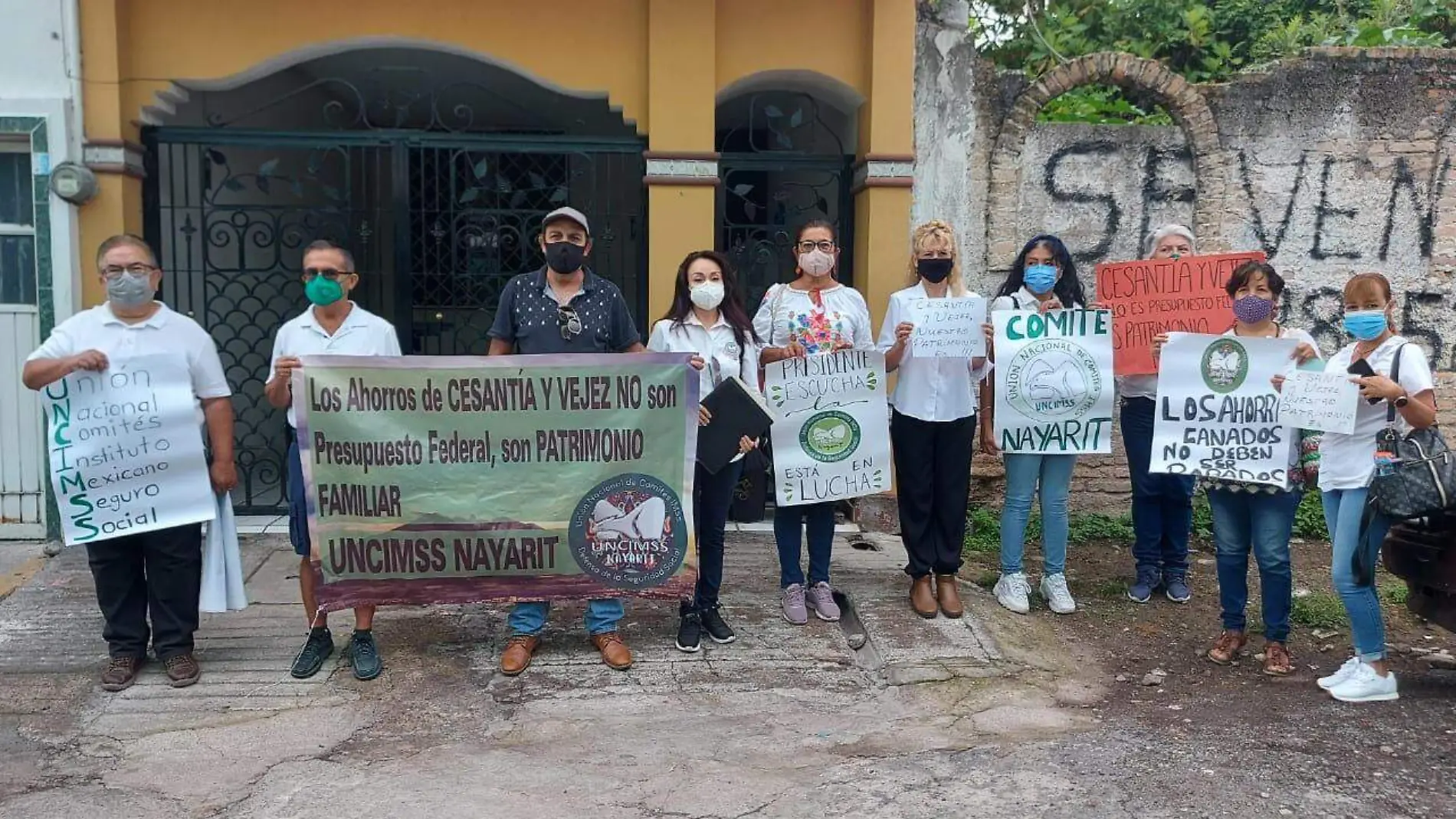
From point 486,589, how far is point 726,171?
3404mm

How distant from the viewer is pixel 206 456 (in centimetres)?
452

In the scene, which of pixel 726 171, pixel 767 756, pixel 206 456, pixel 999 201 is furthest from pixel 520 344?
pixel 999 201

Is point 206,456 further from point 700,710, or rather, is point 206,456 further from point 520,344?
point 700,710

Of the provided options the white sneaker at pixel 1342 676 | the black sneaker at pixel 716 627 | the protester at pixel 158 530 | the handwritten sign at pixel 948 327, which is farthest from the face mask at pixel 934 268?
the protester at pixel 158 530

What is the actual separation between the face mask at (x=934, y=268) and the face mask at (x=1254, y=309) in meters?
1.26

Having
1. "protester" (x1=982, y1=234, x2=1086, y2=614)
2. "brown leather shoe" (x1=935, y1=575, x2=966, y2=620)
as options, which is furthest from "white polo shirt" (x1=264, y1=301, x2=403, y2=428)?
"protester" (x1=982, y1=234, x2=1086, y2=614)

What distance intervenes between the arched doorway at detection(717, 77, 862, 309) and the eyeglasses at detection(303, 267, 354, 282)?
2984mm

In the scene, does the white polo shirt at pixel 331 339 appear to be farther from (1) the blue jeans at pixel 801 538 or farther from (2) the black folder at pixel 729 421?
(1) the blue jeans at pixel 801 538

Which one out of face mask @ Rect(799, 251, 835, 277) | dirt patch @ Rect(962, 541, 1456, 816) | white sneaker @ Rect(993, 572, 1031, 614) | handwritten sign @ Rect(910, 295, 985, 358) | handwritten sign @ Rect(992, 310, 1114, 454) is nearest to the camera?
dirt patch @ Rect(962, 541, 1456, 816)

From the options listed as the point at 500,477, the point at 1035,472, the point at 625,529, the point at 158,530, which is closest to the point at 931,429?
the point at 1035,472

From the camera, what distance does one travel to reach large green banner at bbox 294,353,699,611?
453 centimetres

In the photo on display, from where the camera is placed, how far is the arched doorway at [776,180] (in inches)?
276

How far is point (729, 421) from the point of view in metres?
4.72

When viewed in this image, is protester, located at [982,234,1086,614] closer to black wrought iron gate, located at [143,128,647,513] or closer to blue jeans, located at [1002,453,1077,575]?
blue jeans, located at [1002,453,1077,575]
